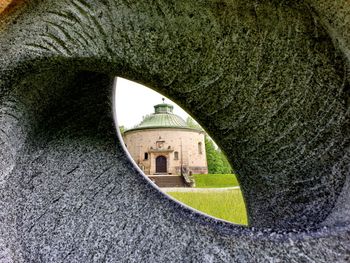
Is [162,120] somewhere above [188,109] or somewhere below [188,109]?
above

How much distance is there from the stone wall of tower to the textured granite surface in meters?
25.7

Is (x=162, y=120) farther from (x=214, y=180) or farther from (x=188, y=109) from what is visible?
(x=188, y=109)

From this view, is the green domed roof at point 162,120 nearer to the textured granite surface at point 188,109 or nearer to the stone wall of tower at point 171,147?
the stone wall of tower at point 171,147

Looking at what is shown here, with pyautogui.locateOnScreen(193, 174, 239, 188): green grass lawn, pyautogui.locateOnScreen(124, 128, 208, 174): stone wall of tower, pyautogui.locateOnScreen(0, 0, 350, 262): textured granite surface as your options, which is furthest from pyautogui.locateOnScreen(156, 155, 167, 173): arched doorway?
pyautogui.locateOnScreen(0, 0, 350, 262): textured granite surface

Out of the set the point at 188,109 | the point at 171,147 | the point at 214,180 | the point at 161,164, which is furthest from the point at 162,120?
the point at 188,109

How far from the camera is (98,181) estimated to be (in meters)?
1.33

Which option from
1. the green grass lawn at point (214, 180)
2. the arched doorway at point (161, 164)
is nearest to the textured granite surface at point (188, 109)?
the green grass lawn at point (214, 180)

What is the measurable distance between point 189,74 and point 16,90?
2.23 ft

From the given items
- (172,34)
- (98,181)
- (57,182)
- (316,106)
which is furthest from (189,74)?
(57,182)

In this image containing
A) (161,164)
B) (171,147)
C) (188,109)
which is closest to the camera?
(188,109)

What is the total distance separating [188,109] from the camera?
48.8 inches

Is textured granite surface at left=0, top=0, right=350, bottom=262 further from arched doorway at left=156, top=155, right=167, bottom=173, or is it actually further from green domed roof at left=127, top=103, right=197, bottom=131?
arched doorway at left=156, top=155, right=167, bottom=173

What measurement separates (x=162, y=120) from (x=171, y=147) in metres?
2.75

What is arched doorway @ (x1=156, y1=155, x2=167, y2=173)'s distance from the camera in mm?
28094
